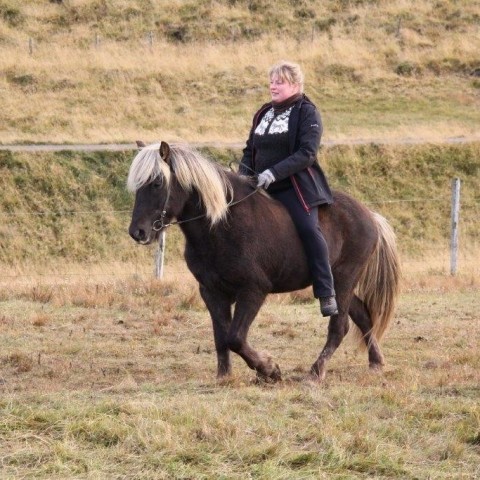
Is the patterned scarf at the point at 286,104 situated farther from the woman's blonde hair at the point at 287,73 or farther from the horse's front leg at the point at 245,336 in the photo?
the horse's front leg at the point at 245,336

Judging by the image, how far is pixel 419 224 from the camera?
77.9ft

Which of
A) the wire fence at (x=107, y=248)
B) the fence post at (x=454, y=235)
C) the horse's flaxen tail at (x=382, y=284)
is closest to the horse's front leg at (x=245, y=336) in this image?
the horse's flaxen tail at (x=382, y=284)

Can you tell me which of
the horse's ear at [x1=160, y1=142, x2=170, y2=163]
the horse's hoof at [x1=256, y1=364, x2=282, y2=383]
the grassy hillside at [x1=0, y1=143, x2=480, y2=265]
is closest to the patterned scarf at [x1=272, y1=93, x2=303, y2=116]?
the horse's ear at [x1=160, y1=142, x2=170, y2=163]

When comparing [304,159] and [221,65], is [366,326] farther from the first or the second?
[221,65]

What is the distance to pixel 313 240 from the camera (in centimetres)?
856

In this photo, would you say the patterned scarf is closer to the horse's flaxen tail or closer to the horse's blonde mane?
the horse's blonde mane

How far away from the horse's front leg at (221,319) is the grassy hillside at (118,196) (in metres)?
12.4

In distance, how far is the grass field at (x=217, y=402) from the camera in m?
5.82

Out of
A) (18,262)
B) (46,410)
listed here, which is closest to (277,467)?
(46,410)

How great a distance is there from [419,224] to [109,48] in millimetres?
18117

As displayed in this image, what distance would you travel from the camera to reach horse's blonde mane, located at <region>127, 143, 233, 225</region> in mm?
7977

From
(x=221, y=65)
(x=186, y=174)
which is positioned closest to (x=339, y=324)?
(x=186, y=174)

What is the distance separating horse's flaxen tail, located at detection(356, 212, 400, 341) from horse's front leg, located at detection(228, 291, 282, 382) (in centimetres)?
165

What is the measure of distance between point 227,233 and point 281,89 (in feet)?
4.06
